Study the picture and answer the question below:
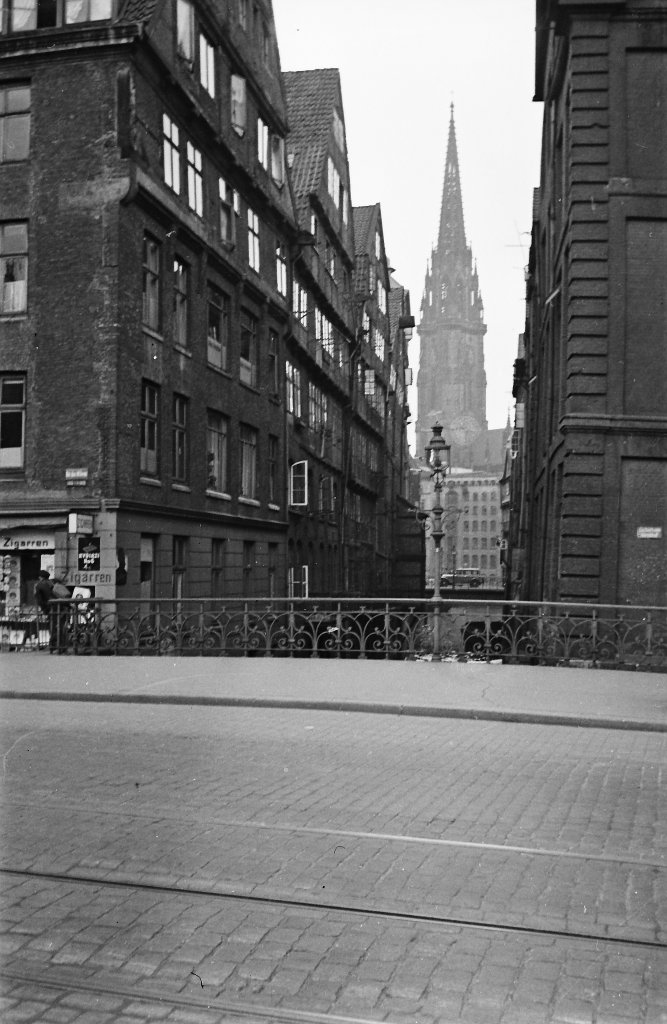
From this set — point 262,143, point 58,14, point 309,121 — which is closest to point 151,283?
point 58,14

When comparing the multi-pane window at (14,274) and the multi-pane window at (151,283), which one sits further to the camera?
the multi-pane window at (151,283)

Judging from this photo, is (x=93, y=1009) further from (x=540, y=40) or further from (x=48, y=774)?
(x=540, y=40)

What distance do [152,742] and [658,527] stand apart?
1264 centimetres

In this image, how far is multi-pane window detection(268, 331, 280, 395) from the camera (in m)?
36.2

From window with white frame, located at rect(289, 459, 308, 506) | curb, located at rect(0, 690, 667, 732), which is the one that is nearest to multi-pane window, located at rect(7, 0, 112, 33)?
curb, located at rect(0, 690, 667, 732)

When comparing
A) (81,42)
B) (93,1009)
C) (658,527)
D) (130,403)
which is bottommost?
(93,1009)

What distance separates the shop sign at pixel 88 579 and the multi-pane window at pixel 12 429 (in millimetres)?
2769

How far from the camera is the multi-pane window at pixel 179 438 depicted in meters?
27.8

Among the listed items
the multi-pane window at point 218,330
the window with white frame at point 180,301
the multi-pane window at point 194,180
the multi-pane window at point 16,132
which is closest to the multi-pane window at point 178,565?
the window with white frame at point 180,301

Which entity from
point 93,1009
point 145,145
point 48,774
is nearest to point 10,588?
point 145,145

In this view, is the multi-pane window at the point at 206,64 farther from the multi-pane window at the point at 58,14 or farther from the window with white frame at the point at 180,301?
the window with white frame at the point at 180,301

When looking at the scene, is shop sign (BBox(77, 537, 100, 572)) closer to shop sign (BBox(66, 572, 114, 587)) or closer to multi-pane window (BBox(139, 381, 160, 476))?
shop sign (BBox(66, 572, 114, 587))

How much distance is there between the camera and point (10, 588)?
961 inches

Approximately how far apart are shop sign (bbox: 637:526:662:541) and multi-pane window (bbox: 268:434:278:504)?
55.4ft
